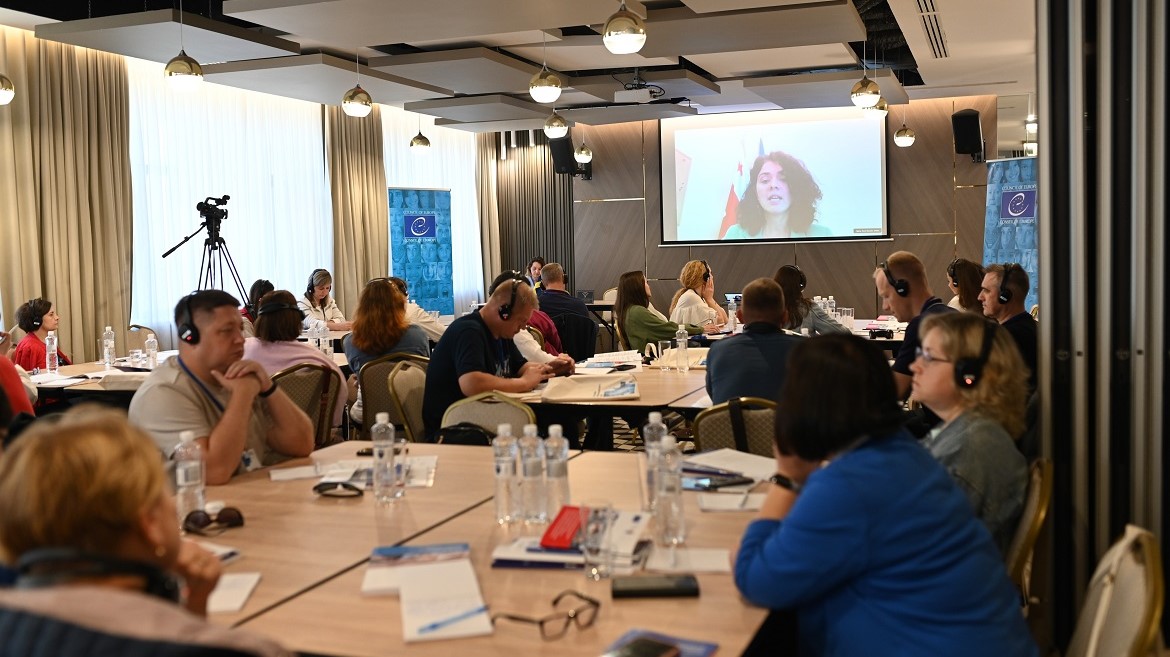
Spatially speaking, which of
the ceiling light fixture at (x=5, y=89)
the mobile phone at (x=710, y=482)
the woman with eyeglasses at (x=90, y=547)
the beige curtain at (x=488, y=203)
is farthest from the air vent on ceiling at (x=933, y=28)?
the beige curtain at (x=488, y=203)

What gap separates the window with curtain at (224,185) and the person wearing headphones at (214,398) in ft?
23.1

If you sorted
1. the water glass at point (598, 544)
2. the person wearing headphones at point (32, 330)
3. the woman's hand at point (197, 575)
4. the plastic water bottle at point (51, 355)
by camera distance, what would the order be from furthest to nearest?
the person wearing headphones at point (32, 330) < the plastic water bottle at point (51, 355) < the water glass at point (598, 544) < the woman's hand at point (197, 575)

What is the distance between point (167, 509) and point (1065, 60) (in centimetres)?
271

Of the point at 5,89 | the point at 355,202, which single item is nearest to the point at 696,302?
the point at 5,89

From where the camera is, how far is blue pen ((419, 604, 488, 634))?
1.99 meters

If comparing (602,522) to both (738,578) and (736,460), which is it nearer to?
(738,578)

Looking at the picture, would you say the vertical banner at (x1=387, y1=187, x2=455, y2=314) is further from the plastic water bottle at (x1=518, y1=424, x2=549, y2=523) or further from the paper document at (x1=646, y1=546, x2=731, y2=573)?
the paper document at (x1=646, y1=546, x2=731, y2=573)

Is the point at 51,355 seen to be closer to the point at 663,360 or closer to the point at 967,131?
the point at 663,360

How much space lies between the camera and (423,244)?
13703 millimetres

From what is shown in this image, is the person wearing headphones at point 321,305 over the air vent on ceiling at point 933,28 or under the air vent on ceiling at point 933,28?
under

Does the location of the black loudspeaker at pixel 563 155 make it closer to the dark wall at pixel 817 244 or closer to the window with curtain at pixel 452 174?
the dark wall at pixel 817 244

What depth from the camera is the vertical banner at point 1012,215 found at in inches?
441

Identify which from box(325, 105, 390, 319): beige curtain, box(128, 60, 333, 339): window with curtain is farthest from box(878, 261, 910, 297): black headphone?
box(325, 105, 390, 319): beige curtain

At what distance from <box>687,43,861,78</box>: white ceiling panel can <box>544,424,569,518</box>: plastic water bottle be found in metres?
7.72
